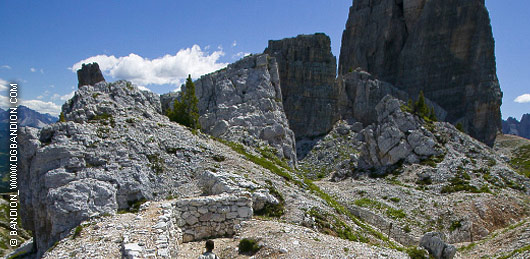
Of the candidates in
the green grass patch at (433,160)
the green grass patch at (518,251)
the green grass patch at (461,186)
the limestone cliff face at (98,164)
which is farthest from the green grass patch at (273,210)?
the green grass patch at (433,160)

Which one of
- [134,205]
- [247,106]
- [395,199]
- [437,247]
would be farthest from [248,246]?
[247,106]

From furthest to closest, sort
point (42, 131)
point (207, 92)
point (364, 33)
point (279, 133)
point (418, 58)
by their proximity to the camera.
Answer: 1. point (364, 33)
2. point (418, 58)
3. point (207, 92)
4. point (279, 133)
5. point (42, 131)

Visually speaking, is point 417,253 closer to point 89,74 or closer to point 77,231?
point 77,231

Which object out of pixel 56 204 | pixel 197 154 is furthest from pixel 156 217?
pixel 197 154

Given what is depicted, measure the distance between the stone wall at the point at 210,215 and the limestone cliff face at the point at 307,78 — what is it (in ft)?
252

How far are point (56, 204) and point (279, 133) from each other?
35.2 metres

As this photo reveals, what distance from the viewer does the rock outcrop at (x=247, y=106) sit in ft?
170

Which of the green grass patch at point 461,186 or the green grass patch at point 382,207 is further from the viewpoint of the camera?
the green grass patch at point 461,186

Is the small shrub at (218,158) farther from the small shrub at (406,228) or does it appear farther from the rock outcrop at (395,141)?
the rock outcrop at (395,141)

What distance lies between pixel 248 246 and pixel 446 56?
418 feet

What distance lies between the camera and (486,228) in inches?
1538

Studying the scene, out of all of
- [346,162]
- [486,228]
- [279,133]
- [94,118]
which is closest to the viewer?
[94,118]

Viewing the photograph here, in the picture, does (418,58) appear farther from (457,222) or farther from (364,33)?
(457,222)

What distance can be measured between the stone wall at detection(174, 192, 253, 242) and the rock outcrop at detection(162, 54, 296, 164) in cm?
2665
